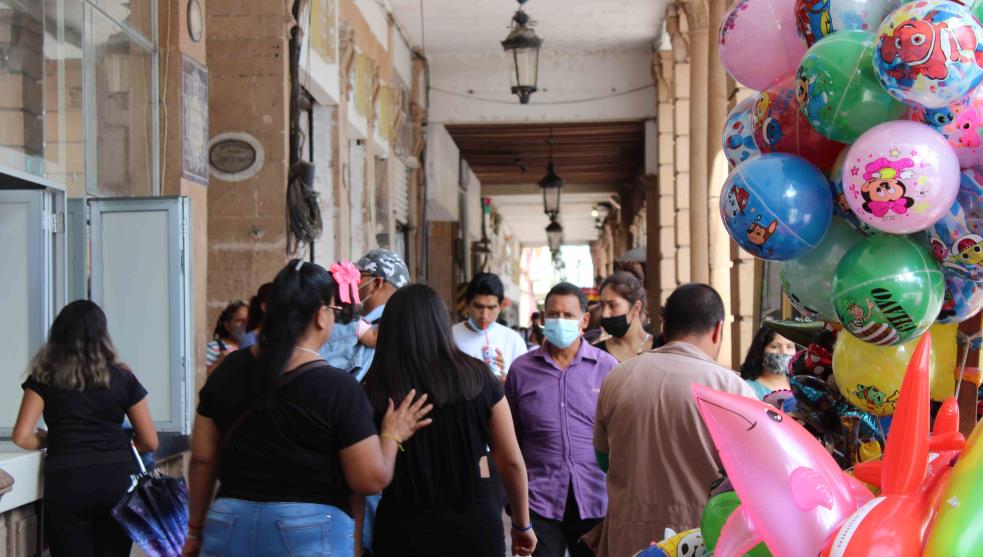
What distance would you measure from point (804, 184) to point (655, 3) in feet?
46.5

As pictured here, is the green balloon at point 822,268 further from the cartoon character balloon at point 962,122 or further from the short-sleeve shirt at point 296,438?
the short-sleeve shirt at point 296,438

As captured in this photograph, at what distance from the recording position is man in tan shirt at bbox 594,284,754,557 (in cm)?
412

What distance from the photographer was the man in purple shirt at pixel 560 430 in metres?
5.23

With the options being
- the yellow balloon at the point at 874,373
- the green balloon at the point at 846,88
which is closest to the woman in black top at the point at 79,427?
the yellow balloon at the point at 874,373

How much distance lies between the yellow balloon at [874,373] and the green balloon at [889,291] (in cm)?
7

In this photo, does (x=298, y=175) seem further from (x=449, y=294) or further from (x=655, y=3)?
(x=449, y=294)

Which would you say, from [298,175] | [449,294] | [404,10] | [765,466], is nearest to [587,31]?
[404,10]

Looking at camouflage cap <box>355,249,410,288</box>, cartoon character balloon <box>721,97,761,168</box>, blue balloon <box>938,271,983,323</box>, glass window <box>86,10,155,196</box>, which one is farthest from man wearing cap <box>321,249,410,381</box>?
glass window <box>86,10,155,196</box>

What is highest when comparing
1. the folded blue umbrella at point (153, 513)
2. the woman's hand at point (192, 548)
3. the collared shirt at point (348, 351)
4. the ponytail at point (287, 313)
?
the ponytail at point (287, 313)

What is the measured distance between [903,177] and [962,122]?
0.22 metres

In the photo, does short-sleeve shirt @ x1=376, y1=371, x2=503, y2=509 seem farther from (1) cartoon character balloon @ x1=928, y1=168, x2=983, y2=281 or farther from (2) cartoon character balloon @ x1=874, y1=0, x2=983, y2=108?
(2) cartoon character balloon @ x1=874, y1=0, x2=983, y2=108

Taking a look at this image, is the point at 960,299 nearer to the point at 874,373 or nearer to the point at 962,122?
the point at 874,373

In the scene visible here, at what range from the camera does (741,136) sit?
11.6 ft

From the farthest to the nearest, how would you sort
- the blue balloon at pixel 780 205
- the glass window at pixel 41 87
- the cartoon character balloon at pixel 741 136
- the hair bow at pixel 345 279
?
the glass window at pixel 41 87 < the hair bow at pixel 345 279 < the cartoon character balloon at pixel 741 136 < the blue balloon at pixel 780 205
